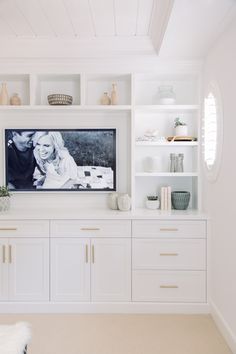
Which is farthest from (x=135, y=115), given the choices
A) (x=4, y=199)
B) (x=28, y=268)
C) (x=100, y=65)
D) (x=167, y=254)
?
(x=28, y=268)

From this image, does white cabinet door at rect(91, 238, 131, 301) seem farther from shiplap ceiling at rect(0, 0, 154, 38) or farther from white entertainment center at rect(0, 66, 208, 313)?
shiplap ceiling at rect(0, 0, 154, 38)

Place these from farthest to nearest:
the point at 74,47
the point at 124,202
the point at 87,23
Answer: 1. the point at 124,202
2. the point at 74,47
3. the point at 87,23

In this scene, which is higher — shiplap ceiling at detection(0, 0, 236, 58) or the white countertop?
shiplap ceiling at detection(0, 0, 236, 58)

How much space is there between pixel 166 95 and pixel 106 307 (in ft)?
7.13

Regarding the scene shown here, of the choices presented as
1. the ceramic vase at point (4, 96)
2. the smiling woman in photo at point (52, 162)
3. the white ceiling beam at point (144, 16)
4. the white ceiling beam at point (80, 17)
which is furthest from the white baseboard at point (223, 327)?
the ceramic vase at point (4, 96)

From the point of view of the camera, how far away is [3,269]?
3416 mm

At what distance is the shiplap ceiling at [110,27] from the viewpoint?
2623 mm

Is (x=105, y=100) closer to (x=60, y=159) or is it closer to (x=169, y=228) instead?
(x=60, y=159)

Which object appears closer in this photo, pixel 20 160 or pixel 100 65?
pixel 100 65

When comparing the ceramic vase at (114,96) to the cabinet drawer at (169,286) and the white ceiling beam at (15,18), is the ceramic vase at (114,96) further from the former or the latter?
the cabinet drawer at (169,286)

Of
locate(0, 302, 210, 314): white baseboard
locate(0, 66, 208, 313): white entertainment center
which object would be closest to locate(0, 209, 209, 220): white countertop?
locate(0, 66, 208, 313): white entertainment center

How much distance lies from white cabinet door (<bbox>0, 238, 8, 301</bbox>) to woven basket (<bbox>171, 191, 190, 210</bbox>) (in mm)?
1705

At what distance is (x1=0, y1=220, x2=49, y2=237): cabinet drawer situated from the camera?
11.2 feet

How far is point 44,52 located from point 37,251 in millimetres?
1917
